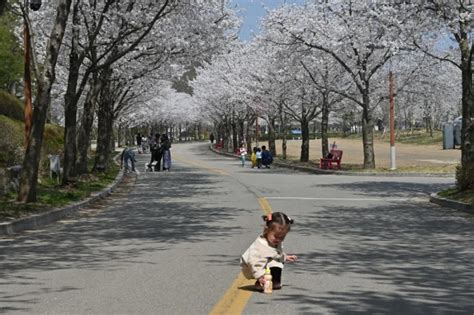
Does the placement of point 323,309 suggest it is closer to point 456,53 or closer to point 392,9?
point 392,9

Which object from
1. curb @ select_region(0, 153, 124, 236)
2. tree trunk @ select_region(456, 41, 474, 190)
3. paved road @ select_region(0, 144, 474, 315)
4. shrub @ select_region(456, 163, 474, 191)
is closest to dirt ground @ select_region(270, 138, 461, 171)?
tree trunk @ select_region(456, 41, 474, 190)

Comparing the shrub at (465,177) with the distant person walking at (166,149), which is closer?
the shrub at (465,177)

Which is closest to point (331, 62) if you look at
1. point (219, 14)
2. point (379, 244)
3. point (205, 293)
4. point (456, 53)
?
point (456, 53)

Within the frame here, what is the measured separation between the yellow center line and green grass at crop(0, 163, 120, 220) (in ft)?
23.9

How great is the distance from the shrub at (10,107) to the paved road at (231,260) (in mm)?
12714

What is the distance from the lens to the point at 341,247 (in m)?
10.8

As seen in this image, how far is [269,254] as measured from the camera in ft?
24.7

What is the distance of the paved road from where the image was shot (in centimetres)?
697

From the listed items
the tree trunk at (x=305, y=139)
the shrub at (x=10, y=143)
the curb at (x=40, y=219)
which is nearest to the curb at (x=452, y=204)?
the curb at (x=40, y=219)

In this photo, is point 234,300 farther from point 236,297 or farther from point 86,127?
point 86,127

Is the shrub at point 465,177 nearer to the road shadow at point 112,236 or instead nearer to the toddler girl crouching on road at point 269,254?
the road shadow at point 112,236

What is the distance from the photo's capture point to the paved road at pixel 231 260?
697cm

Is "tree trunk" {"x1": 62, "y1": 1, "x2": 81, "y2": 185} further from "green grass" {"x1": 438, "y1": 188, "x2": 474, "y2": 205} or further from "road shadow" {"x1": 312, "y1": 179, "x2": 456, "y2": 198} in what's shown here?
"green grass" {"x1": 438, "y1": 188, "x2": 474, "y2": 205}

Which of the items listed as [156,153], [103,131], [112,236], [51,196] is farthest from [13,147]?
[156,153]
